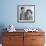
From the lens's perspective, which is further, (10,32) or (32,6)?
(32,6)

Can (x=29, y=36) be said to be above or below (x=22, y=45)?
above

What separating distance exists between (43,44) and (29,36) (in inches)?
18.7

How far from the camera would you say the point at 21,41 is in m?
3.63

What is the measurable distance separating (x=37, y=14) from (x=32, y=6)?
306 millimetres

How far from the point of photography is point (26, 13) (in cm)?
412

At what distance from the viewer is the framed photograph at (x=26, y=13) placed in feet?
13.4

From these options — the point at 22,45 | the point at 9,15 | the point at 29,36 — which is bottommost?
the point at 22,45

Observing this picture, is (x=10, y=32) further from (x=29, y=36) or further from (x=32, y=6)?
(x=32, y=6)

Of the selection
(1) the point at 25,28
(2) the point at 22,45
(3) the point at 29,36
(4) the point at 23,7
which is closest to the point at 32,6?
(4) the point at 23,7

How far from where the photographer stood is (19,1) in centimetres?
409

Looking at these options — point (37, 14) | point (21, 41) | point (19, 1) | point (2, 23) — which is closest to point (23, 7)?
point (19, 1)

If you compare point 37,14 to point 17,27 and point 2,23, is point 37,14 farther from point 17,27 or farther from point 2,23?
point 2,23

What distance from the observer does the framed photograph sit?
4.09 metres

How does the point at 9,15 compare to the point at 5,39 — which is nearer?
the point at 5,39
